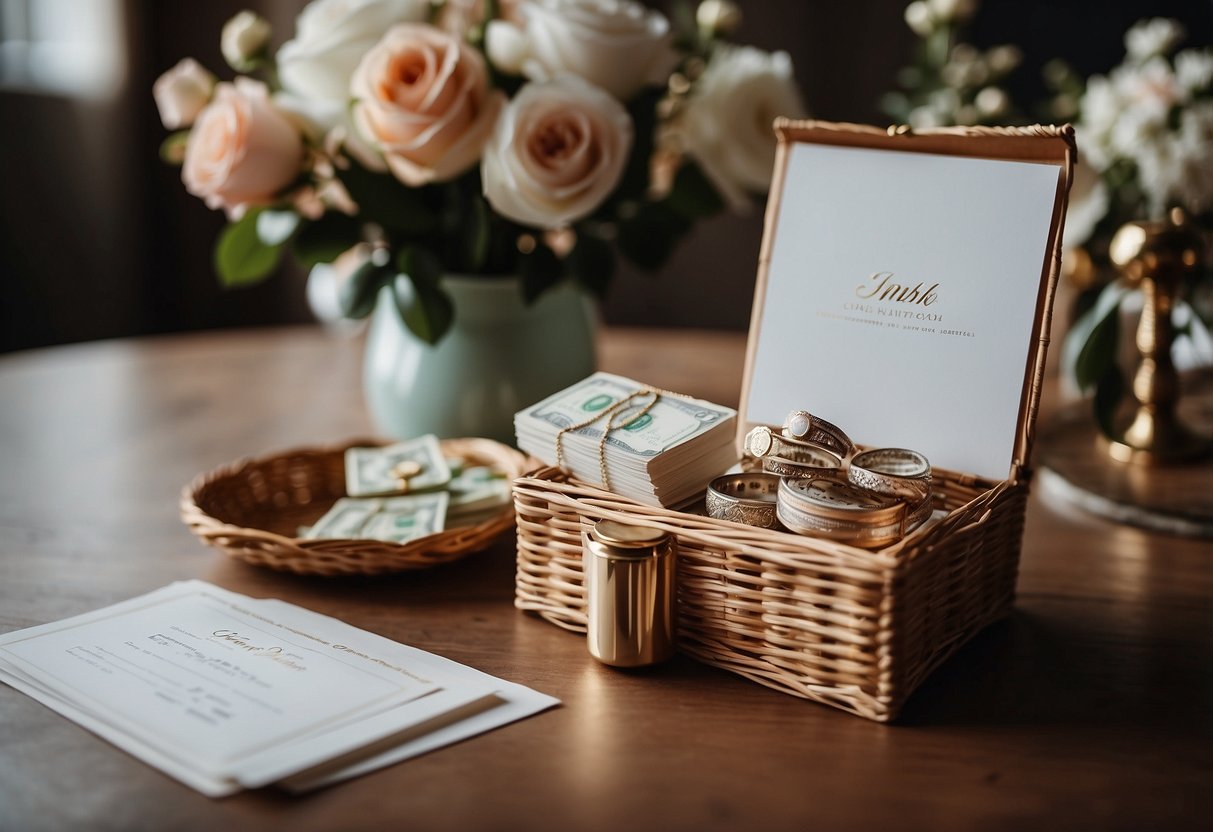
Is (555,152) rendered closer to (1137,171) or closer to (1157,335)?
(1157,335)

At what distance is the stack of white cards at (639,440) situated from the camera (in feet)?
2.68

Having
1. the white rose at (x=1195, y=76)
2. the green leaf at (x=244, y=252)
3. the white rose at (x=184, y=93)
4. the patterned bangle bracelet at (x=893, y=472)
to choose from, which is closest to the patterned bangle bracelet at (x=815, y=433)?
the patterned bangle bracelet at (x=893, y=472)

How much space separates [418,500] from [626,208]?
0.44 meters

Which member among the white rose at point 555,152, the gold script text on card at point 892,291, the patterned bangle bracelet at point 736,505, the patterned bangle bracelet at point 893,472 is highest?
the white rose at point 555,152

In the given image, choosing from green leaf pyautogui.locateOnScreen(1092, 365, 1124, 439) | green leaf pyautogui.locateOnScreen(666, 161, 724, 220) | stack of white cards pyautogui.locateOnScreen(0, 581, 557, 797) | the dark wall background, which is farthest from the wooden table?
the dark wall background

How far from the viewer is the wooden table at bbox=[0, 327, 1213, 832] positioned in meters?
0.63

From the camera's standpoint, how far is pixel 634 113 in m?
1.18

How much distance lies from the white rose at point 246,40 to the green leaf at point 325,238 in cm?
20

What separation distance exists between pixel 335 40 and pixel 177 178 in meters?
2.71

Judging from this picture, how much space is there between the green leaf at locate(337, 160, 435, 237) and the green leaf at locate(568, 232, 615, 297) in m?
0.16

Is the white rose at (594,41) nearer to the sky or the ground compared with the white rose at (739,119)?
nearer to the sky

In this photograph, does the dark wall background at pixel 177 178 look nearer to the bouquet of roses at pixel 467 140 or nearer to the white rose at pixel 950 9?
the white rose at pixel 950 9

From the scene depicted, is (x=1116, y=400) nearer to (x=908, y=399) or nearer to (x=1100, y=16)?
(x=908, y=399)

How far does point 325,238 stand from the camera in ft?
3.76
